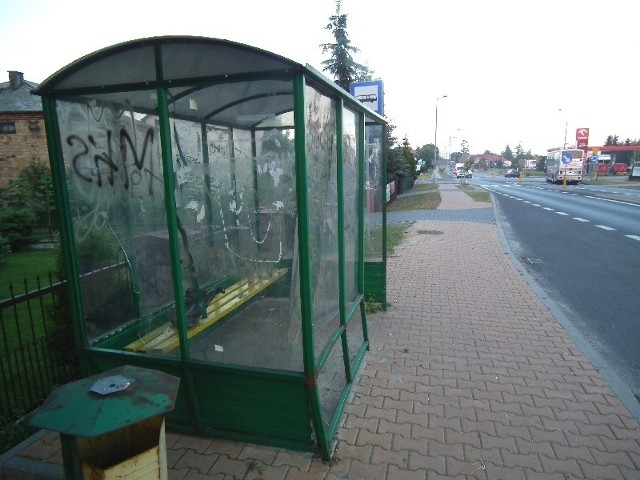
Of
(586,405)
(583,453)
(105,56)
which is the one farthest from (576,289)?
(105,56)

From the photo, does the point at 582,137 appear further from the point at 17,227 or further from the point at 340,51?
the point at 17,227

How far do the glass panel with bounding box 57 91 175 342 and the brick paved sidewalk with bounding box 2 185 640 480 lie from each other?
42.3 inches

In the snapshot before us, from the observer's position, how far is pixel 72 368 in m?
3.76

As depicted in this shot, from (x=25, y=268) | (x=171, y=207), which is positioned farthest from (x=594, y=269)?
(x=25, y=268)

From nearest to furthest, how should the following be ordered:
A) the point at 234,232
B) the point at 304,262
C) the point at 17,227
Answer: the point at 304,262, the point at 234,232, the point at 17,227

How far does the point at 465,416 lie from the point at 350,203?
6.82 ft

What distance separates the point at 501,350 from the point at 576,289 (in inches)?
134

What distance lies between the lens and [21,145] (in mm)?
19297

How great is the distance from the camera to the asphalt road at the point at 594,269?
16.2ft

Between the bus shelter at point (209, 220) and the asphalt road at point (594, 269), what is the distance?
285 cm

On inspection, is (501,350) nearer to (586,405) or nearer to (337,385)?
(586,405)

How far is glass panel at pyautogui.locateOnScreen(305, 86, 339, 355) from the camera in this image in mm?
2902

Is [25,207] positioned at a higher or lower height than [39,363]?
higher

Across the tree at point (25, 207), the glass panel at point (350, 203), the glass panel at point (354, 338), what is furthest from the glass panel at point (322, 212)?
the tree at point (25, 207)
